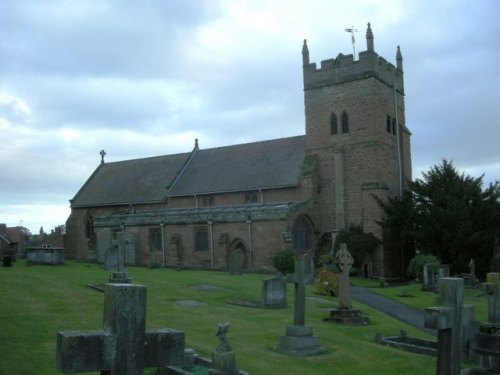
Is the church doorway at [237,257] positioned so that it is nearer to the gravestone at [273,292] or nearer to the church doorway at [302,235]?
the church doorway at [302,235]

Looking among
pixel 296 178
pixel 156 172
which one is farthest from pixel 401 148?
pixel 156 172

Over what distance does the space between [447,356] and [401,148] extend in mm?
37005

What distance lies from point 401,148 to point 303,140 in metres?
7.55

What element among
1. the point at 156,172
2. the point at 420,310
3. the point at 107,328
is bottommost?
the point at 420,310

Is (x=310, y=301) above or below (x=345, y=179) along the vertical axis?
below

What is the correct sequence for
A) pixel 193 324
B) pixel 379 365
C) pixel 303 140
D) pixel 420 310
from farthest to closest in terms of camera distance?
1. pixel 303 140
2. pixel 420 310
3. pixel 193 324
4. pixel 379 365

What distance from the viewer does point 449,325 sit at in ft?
24.0

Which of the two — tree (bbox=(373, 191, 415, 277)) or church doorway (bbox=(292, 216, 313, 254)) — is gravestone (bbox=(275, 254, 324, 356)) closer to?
tree (bbox=(373, 191, 415, 277))

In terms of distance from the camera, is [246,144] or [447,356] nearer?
[447,356]

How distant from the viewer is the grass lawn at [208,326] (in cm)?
1227

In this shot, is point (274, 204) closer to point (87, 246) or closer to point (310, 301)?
point (310, 301)

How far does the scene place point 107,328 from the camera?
4449 mm

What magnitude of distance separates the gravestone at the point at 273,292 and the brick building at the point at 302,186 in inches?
583

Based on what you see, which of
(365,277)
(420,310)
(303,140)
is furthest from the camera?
(303,140)
